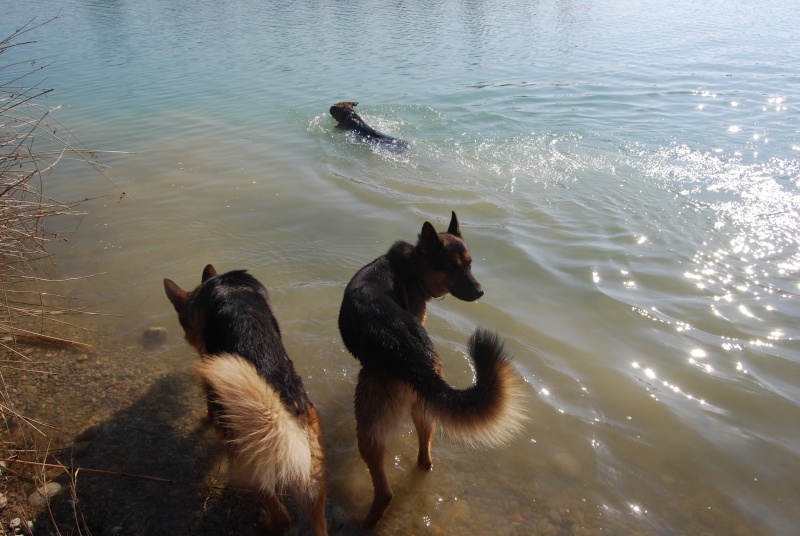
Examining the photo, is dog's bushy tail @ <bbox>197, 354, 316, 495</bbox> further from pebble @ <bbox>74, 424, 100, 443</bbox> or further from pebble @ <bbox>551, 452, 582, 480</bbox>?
pebble @ <bbox>551, 452, 582, 480</bbox>

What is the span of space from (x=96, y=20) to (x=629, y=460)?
102ft

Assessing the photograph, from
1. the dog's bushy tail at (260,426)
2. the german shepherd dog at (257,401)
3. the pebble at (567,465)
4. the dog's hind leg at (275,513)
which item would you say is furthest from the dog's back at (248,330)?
the pebble at (567,465)

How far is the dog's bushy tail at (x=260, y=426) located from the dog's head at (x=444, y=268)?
7.52ft

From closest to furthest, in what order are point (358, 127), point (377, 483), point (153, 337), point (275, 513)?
point (275, 513) → point (377, 483) → point (153, 337) → point (358, 127)

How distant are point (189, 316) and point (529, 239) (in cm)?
469

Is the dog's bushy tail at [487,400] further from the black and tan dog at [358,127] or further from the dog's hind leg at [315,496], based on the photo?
the black and tan dog at [358,127]

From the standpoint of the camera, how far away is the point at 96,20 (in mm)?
25906

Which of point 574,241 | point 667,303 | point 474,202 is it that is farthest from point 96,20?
point 667,303

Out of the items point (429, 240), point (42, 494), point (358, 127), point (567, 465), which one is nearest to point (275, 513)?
point (42, 494)

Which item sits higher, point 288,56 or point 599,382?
point 288,56

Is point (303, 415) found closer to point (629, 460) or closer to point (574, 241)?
point (629, 460)

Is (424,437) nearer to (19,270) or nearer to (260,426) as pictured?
(260,426)

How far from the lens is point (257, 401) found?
8.61 ft

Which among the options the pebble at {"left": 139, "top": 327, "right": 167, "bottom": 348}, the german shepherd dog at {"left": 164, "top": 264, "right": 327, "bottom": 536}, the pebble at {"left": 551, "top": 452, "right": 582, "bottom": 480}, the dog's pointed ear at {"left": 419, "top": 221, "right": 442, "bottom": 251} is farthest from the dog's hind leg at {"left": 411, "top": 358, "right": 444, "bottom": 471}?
the pebble at {"left": 139, "top": 327, "right": 167, "bottom": 348}
